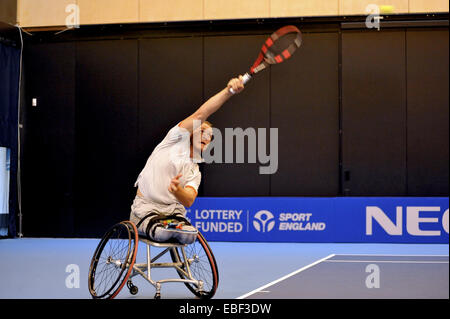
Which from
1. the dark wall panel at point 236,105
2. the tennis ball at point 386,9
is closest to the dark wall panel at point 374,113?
the tennis ball at point 386,9

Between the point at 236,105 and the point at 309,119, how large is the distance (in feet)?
4.42

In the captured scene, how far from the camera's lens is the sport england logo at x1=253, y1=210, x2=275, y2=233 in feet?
36.5

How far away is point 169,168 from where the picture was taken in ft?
16.0

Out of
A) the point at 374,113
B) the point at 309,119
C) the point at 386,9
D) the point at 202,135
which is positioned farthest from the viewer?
the point at 309,119

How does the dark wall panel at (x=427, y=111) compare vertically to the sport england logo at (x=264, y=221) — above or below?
above

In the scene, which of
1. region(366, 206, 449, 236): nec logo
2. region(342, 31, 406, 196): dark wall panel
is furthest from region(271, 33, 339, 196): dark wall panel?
region(366, 206, 449, 236): nec logo

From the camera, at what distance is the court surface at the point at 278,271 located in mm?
5703

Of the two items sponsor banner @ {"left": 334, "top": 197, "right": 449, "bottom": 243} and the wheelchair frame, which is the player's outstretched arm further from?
sponsor banner @ {"left": 334, "top": 197, "right": 449, "bottom": 243}

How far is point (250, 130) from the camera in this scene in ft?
39.0

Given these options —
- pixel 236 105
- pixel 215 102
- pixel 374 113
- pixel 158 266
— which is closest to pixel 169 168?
pixel 215 102

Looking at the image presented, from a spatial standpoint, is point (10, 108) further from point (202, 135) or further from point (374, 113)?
point (202, 135)

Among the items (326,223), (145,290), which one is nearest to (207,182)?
(326,223)

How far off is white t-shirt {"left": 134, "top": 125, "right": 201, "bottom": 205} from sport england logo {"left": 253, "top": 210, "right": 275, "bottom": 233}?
625cm

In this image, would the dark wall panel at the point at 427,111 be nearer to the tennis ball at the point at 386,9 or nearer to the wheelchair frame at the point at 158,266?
the tennis ball at the point at 386,9
